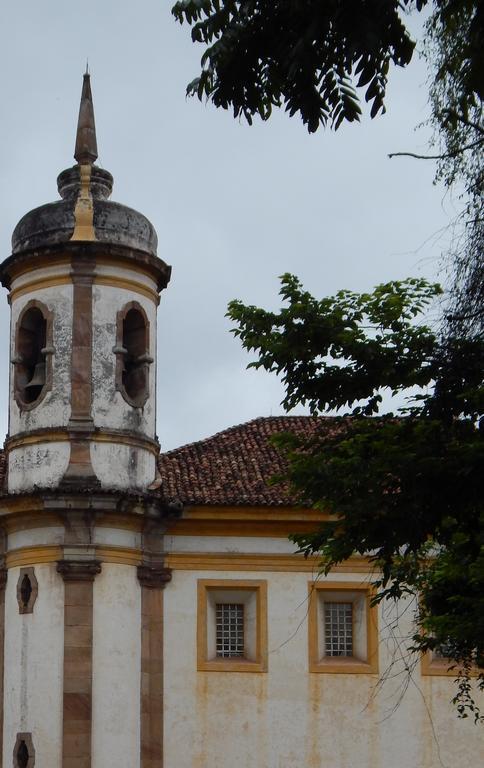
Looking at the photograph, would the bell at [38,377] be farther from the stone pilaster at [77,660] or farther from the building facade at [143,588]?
the stone pilaster at [77,660]

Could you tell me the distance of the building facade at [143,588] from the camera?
22.1 meters

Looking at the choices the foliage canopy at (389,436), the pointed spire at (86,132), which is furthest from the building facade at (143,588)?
the foliage canopy at (389,436)

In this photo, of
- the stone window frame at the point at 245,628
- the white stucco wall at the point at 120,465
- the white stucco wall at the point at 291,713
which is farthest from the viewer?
the stone window frame at the point at 245,628

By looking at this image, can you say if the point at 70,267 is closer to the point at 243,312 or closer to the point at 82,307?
the point at 82,307

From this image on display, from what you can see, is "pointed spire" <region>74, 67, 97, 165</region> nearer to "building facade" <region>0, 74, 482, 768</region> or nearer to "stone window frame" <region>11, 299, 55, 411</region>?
"building facade" <region>0, 74, 482, 768</region>

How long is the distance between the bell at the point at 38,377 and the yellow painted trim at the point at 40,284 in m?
1.20

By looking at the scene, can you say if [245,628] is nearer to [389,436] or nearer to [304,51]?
[389,436]

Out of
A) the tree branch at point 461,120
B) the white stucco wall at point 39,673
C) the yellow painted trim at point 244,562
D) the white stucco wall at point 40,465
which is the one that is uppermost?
the tree branch at point 461,120

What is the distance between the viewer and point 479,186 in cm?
1291

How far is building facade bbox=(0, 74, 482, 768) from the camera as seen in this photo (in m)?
22.1

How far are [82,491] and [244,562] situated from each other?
9.72ft

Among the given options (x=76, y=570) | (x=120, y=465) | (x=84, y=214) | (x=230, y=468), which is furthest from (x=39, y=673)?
(x=84, y=214)

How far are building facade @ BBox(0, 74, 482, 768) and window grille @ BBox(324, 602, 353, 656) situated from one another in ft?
0.08

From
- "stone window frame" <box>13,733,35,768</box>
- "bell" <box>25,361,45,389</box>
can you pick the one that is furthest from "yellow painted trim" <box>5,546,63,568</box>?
"bell" <box>25,361,45,389</box>
